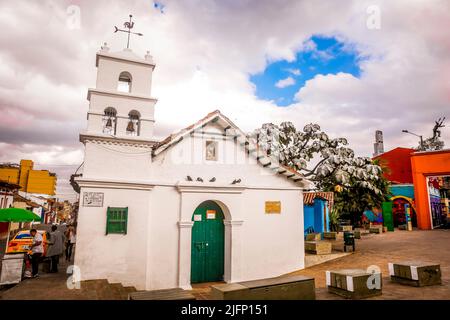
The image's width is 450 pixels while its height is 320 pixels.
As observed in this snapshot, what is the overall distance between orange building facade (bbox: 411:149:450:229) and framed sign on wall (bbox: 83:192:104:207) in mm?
22137

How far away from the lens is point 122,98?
9.80 m

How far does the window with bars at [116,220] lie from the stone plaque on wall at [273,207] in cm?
537

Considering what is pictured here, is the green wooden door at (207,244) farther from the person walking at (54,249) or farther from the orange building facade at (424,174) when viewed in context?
A: the orange building facade at (424,174)

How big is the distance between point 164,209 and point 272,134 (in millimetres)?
15108

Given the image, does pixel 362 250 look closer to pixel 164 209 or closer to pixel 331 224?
pixel 331 224

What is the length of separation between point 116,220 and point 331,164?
17.0 metres

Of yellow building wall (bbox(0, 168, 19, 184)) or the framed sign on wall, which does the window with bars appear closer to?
the framed sign on wall

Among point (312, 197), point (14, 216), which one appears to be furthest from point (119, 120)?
→ point (312, 197)

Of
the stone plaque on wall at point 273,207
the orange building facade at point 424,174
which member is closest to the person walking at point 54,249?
the stone plaque on wall at point 273,207

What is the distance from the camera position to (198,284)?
10266mm

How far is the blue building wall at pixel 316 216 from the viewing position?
20.0 m

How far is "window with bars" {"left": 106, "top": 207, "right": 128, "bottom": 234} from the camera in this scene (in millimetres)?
8891
